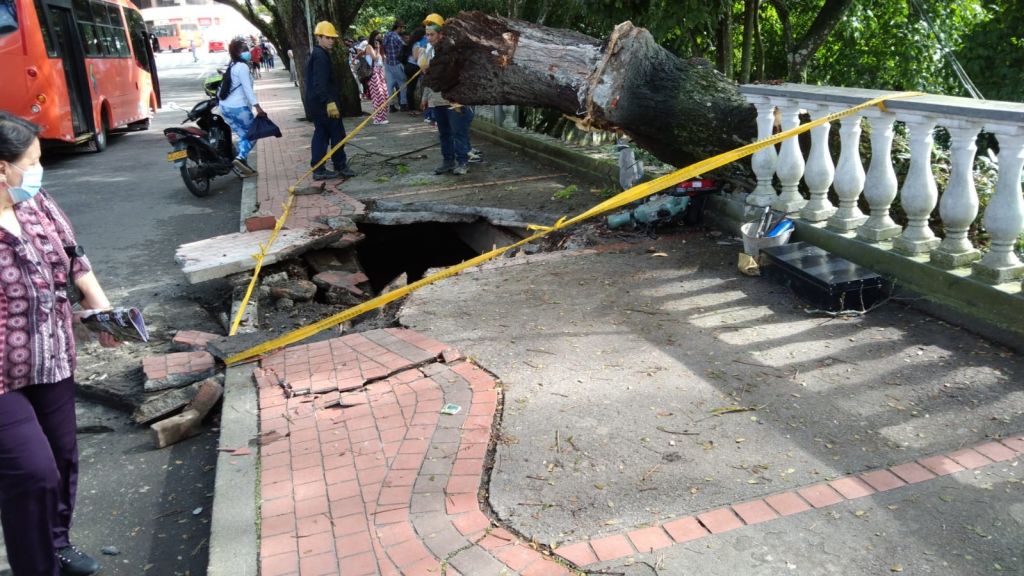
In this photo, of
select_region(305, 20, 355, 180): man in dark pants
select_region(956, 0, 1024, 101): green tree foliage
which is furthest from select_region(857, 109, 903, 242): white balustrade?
select_region(305, 20, 355, 180): man in dark pants

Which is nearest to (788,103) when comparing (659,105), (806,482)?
(659,105)

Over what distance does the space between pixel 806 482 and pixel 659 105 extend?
3561mm

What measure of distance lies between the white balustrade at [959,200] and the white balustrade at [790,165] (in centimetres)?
128

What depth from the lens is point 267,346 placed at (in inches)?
189

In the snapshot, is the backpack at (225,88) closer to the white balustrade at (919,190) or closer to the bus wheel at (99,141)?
the bus wheel at (99,141)

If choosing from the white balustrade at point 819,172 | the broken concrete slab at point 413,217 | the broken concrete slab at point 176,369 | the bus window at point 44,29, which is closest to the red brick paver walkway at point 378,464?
the broken concrete slab at point 176,369

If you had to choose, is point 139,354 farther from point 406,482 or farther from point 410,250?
point 410,250

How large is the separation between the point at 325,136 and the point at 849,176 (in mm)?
Result: 6939

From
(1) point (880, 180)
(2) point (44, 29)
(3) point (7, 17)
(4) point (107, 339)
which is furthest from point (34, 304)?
(2) point (44, 29)

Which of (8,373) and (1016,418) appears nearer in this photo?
(8,373)

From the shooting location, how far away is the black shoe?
311 centimetres

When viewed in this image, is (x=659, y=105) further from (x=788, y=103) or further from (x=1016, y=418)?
(x=1016, y=418)

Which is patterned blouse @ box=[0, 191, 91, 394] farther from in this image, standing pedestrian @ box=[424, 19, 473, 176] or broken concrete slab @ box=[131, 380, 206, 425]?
standing pedestrian @ box=[424, 19, 473, 176]

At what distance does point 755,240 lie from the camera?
5.28 meters
